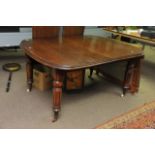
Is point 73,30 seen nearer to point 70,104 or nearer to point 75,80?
point 75,80

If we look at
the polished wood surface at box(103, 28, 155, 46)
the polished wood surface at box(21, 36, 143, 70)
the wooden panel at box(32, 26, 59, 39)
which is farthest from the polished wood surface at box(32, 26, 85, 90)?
the polished wood surface at box(103, 28, 155, 46)

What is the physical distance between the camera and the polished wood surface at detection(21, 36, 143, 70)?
5.63ft

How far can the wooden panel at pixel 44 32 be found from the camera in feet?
7.74

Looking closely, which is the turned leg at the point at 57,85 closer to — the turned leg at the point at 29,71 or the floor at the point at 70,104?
the floor at the point at 70,104

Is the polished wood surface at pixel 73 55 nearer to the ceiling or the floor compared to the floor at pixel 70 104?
nearer to the ceiling

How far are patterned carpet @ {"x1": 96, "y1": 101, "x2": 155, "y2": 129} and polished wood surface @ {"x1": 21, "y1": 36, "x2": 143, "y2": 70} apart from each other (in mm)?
587

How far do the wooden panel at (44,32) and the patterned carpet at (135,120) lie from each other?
4.11 ft

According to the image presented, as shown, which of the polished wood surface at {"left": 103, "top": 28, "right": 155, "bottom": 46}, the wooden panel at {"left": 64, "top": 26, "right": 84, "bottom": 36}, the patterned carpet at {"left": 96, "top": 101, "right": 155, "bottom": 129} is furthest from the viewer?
the polished wood surface at {"left": 103, "top": 28, "right": 155, "bottom": 46}

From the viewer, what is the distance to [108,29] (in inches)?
146

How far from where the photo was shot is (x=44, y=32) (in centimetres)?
243

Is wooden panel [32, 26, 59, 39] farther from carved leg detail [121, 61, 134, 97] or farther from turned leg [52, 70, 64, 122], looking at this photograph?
carved leg detail [121, 61, 134, 97]

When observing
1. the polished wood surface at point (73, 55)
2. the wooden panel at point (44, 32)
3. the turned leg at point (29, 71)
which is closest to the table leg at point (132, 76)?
the polished wood surface at point (73, 55)

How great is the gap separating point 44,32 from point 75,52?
0.65 m

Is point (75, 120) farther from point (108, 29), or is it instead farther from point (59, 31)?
point (108, 29)
